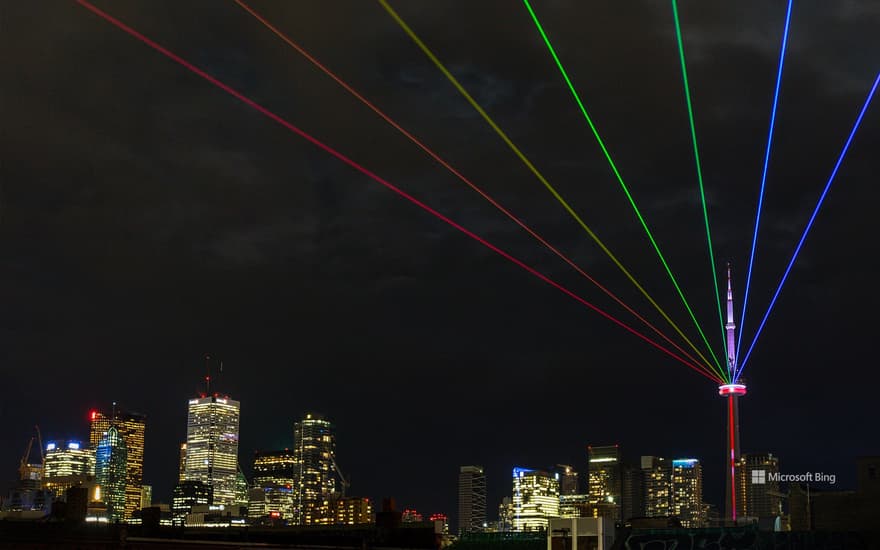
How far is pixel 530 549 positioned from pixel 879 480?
55.3ft

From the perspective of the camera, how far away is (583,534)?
44.6m

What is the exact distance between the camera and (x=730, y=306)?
138 m

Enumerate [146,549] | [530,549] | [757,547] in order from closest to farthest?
1. [757,547]
2. [530,549]
3. [146,549]

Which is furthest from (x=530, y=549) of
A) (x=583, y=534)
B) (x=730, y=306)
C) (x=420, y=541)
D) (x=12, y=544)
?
(x=730, y=306)

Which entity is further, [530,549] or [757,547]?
[530,549]

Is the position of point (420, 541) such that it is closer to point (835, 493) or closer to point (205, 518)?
point (835, 493)

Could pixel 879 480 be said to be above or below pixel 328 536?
above

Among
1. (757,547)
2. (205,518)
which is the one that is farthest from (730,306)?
(757,547)

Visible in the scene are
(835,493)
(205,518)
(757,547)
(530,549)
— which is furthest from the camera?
(205,518)

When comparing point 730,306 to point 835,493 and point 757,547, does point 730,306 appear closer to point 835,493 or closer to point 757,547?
point 835,493

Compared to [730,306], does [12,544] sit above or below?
below

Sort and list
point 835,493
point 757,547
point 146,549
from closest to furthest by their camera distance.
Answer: point 757,547, point 835,493, point 146,549

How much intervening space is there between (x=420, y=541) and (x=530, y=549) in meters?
7.36

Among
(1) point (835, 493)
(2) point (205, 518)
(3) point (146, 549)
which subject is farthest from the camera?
(2) point (205, 518)
